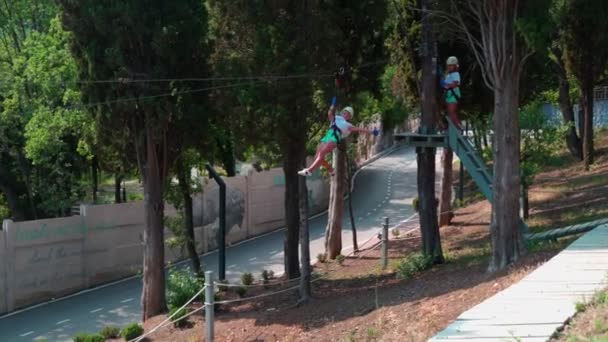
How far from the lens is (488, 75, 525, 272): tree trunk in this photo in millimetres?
12844

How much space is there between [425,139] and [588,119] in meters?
11.6

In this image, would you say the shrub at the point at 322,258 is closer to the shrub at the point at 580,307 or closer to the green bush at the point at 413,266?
the green bush at the point at 413,266

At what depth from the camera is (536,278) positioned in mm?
9977

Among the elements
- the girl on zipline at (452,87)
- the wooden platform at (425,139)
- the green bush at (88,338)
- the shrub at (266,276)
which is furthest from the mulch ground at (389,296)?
the girl on zipline at (452,87)

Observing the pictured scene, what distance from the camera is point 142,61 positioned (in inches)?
666

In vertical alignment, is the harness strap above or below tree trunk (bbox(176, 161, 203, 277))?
above

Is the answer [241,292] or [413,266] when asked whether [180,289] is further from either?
[413,266]

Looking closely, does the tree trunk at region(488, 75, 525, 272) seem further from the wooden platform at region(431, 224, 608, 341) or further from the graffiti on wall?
the graffiti on wall

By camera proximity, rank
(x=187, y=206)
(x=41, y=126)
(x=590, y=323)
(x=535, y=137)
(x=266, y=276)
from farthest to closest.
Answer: (x=41, y=126) → (x=535, y=137) → (x=187, y=206) → (x=266, y=276) → (x=590, y=323)

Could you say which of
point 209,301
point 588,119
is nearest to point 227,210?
point 588,119

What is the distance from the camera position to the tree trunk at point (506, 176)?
12844 millimetres

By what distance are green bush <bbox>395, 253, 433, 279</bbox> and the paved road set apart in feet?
23.9

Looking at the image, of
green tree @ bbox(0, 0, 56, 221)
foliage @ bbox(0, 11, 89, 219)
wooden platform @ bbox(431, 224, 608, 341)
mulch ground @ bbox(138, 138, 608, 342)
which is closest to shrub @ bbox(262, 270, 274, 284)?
mulch ground @ bbox(138, 138, 608, 342)

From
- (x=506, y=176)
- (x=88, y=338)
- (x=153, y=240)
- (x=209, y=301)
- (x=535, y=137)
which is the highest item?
(x=535, y=137)
